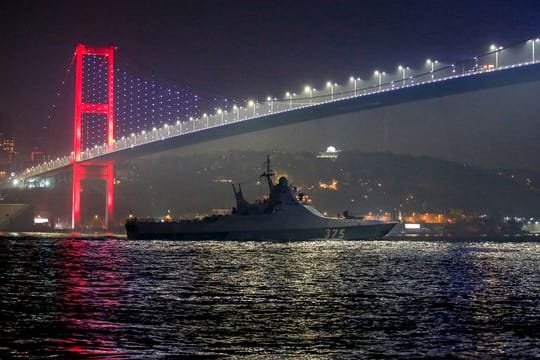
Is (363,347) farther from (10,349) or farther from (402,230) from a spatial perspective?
(402,230)

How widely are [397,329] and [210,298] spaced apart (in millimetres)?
4669

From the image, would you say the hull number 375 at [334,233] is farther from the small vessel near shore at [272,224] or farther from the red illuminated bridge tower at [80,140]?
the red illuminated bridge tower at [80,140]

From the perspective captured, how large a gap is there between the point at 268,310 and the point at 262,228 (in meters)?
31.4

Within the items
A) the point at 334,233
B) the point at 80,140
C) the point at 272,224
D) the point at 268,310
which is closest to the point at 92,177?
the point at 80,140

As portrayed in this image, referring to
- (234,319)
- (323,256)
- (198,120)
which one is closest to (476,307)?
(234,319)

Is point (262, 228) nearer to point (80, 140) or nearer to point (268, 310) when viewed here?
point (80, 140)

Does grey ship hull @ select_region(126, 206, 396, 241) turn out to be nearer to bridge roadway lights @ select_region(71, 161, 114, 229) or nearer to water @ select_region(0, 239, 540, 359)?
bridge roadway lights @ select_region(71, 161, 114, 229)

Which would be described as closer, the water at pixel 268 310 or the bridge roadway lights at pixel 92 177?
the water at pixel 268 310

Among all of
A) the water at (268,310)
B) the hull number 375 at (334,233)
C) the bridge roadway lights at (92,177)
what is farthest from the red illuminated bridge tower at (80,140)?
the water at (268,310)

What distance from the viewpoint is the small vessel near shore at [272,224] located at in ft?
151

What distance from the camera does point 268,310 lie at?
1448cm

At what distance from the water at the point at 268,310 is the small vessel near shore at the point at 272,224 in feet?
66.2

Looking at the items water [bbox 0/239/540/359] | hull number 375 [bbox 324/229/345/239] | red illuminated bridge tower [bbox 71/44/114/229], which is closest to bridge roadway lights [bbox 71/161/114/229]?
red illuminated bridge tower [bbox 71/44/114/229]

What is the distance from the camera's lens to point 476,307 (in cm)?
1541
